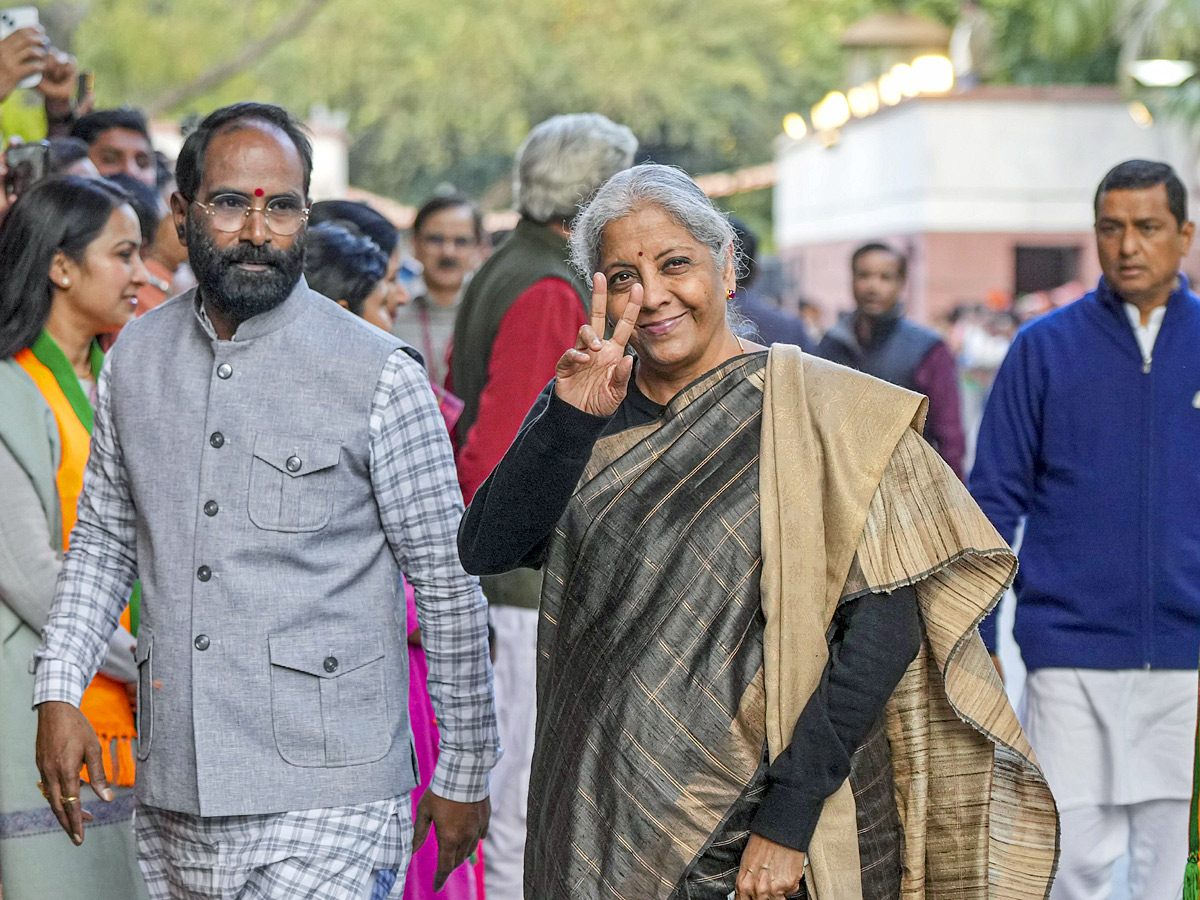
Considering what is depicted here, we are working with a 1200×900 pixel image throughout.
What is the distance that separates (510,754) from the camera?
5762mm

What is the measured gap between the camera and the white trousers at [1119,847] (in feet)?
17.2

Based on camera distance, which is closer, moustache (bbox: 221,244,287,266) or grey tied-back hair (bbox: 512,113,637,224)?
moustache (bbox: 221,244,287,266)

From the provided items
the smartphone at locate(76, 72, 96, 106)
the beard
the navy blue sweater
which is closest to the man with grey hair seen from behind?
the navy blue sweater

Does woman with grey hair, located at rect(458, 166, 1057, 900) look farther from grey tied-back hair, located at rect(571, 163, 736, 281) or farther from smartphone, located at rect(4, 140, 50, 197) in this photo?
smartphone, located at rect(4, 140, 50, 197)

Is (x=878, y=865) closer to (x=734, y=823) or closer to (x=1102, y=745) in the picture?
(x=734, y=823)

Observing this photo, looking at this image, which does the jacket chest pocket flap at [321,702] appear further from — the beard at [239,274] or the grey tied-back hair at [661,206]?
the grey tied-back hair at [661,206]

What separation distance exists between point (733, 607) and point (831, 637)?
0.22 metres

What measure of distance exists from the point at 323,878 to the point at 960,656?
1.45m

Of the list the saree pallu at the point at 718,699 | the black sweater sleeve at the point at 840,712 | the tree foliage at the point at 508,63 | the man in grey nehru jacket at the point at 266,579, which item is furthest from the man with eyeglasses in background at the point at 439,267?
the tree foliage at the point at 508,63

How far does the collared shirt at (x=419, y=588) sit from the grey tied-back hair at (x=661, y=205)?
0.55 metres

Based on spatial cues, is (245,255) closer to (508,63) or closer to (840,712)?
(840,712)

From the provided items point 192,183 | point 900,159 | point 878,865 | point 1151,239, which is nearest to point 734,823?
point 878,865

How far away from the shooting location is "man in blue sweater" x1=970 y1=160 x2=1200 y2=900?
5.11 m

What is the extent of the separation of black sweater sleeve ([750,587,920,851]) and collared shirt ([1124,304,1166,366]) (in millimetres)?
2158
